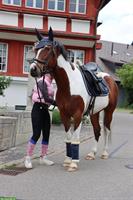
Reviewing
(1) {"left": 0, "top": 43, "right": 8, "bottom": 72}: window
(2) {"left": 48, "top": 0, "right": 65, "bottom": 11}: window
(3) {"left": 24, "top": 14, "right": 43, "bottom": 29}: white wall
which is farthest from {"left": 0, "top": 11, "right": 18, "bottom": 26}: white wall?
(2) {"left": 48, "top": 0, "right": 65, "bottom": 11}: window

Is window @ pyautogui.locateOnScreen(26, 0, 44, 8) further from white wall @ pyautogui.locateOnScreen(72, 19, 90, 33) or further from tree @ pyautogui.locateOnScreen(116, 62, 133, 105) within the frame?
tree @ pyautogui.locateOnScreen(116, 62, 133, 105)

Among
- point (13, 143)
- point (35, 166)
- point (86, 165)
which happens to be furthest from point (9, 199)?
point (13, 143)

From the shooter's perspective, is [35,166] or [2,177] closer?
[2,177]

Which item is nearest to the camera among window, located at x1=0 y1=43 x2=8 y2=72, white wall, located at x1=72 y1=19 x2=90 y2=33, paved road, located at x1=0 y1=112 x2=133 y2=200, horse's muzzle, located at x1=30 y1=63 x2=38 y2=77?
paved road, located at x1=0 y1=112 x2=133 y2=200

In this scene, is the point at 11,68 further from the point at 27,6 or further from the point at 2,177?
the point at 2,177

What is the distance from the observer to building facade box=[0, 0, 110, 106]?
23.4m

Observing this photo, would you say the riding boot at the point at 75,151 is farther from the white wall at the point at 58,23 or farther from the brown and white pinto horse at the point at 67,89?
the white wall at the point at 58,23

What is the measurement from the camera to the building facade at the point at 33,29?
923 inches

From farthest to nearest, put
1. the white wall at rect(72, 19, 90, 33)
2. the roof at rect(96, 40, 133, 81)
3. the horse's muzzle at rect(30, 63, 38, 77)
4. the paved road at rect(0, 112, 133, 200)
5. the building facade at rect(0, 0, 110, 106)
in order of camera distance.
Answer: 1. the roof at rect(96, 40, 133, 81)
2. the white wall at rect(72, 19, 90, 33)
3. the building facade at rect(0, 0, 110, 106)
4. the horse's muzzle at rect(30, 63, 38, 77)
5. the paved road at rect(0, 112, 133, 200)

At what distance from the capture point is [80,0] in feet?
79.2

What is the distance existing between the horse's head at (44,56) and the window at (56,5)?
15.8 metres

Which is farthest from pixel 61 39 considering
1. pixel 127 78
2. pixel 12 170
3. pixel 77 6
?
pixel 127 78

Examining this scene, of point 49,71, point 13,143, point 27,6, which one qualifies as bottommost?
point 13,143

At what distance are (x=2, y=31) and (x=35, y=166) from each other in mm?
15088
